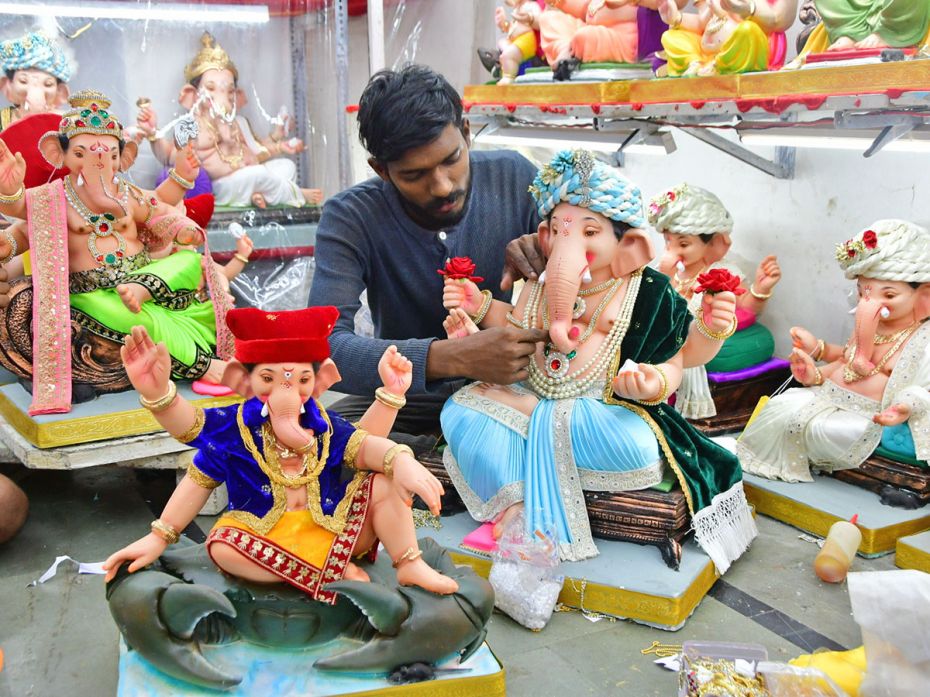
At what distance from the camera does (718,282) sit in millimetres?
2545

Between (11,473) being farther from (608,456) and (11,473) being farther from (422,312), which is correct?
(608,456)

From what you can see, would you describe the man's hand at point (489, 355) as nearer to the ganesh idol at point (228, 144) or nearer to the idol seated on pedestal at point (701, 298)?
the idol seated on pedestal at point (701, 298)

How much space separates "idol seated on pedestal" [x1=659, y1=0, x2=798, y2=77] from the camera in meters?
3.33

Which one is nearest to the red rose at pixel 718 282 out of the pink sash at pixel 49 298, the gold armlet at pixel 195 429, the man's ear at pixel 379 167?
the man's ear at pixel 379 167

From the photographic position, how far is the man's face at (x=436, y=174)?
2676 mm

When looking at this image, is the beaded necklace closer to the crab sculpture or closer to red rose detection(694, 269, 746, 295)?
the crab sculpture

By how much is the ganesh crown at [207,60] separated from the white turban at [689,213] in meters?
2.91

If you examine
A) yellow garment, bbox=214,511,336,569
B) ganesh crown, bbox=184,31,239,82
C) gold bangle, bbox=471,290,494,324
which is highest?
ganesh crown, bbox=184,31,239,82

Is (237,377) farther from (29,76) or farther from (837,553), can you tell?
(29,76)

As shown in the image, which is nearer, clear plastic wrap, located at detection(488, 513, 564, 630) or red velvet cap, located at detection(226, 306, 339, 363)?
red velvet cap, located at detection(226, 306, 339, 363)

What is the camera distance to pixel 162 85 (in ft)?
17.8

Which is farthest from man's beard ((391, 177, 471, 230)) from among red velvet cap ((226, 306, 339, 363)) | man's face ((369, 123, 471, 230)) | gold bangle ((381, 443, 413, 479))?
gold bangle ((381, 443, 413, 479))

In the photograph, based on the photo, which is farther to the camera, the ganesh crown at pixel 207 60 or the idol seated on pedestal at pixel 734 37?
the ganesh crown at pixel 207 60

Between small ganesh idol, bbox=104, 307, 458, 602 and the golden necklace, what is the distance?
5.82ft
